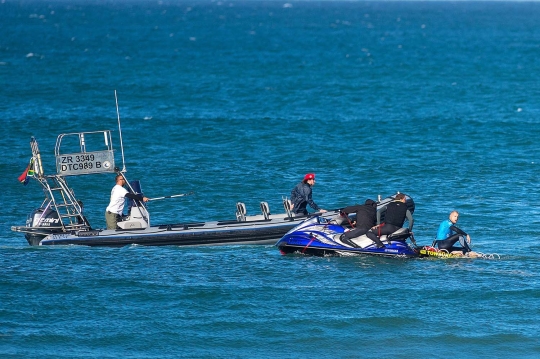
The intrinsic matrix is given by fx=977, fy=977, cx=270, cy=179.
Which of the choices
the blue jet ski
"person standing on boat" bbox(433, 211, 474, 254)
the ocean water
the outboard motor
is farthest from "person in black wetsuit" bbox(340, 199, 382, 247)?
the outboard motor

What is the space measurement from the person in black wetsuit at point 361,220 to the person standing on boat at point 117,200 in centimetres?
477

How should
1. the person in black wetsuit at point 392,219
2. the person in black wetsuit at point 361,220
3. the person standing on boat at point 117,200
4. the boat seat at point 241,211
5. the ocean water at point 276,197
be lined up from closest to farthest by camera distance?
1. the ocean water at point 276,197
2. the person in black wetsuit at point 392,219
3. the person in black wetsuit at point 361,220
4. the person standing on boat at point 117,200
5. the boat seat at point 241,211

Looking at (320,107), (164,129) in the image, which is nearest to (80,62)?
(320,107)

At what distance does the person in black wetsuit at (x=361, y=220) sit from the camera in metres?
21.4

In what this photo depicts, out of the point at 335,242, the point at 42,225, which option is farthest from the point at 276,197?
the point at 42,225

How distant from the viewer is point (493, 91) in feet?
197

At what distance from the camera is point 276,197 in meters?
29.4

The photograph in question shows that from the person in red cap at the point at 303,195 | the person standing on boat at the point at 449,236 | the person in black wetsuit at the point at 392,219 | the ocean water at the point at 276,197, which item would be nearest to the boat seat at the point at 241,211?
the ocean water at the point at 276,197

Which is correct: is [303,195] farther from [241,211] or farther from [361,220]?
[361,220]

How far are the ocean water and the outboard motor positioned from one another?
504mm

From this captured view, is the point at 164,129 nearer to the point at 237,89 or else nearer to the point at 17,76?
the point at 237,89

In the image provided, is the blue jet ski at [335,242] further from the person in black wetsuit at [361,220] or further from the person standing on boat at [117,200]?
the person standing on boat at [117,200]

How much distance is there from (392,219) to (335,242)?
1.36 metres

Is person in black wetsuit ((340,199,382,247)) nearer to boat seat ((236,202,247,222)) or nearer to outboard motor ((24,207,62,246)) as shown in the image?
boat seat ((236,202,247,222))
